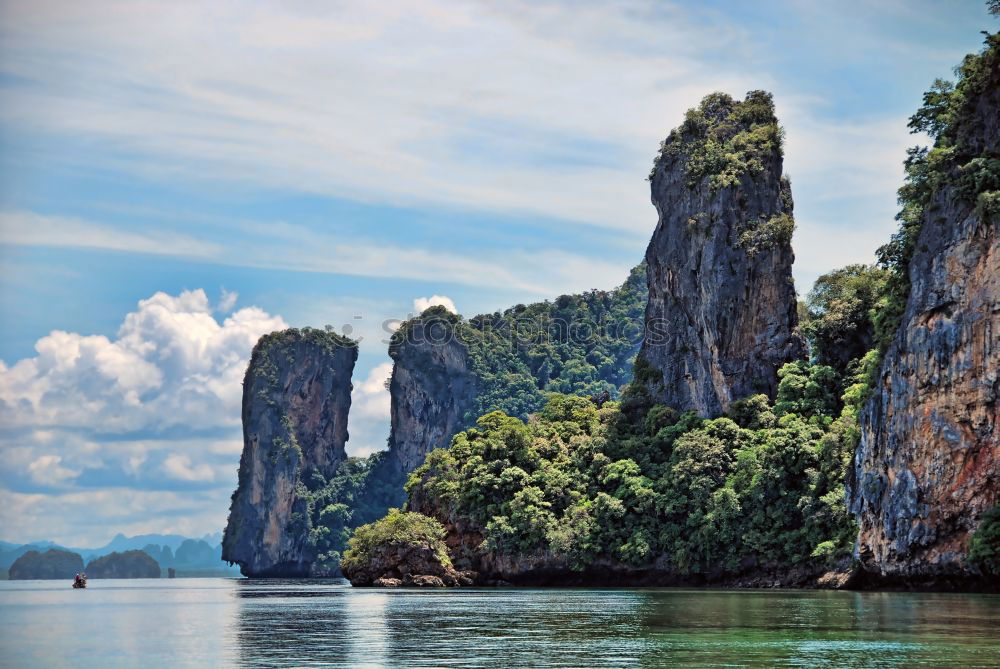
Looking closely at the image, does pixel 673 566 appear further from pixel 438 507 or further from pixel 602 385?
pixel 602 385

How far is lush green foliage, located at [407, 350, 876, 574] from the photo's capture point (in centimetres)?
6562

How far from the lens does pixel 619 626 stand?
3666cm

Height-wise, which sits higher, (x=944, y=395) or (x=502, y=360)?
(x=502, y=360)

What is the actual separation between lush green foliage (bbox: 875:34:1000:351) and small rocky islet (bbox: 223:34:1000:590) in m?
0.12

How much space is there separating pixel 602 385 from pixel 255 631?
12047 centimetres

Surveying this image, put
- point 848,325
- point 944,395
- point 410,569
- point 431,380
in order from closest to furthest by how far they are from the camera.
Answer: point 944,395 → point 848,325 → point 410,569 → point 431,380

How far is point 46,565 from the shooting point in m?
181

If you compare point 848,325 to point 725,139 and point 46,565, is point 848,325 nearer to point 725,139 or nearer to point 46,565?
point 725,139

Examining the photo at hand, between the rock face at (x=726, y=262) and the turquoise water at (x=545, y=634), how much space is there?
29.3 m

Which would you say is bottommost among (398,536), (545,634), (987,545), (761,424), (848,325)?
(545,634)

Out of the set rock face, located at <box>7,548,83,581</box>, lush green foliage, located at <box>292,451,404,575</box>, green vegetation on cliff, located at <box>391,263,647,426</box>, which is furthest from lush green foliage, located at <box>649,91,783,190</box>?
rock face, located at <box>7,548,83,581</box>

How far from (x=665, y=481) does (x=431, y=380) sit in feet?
286

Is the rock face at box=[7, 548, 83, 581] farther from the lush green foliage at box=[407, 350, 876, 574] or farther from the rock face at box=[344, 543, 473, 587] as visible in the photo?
the rock face at box=[344, 543, 473, 587]

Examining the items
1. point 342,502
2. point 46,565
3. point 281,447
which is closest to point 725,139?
point 281,447
